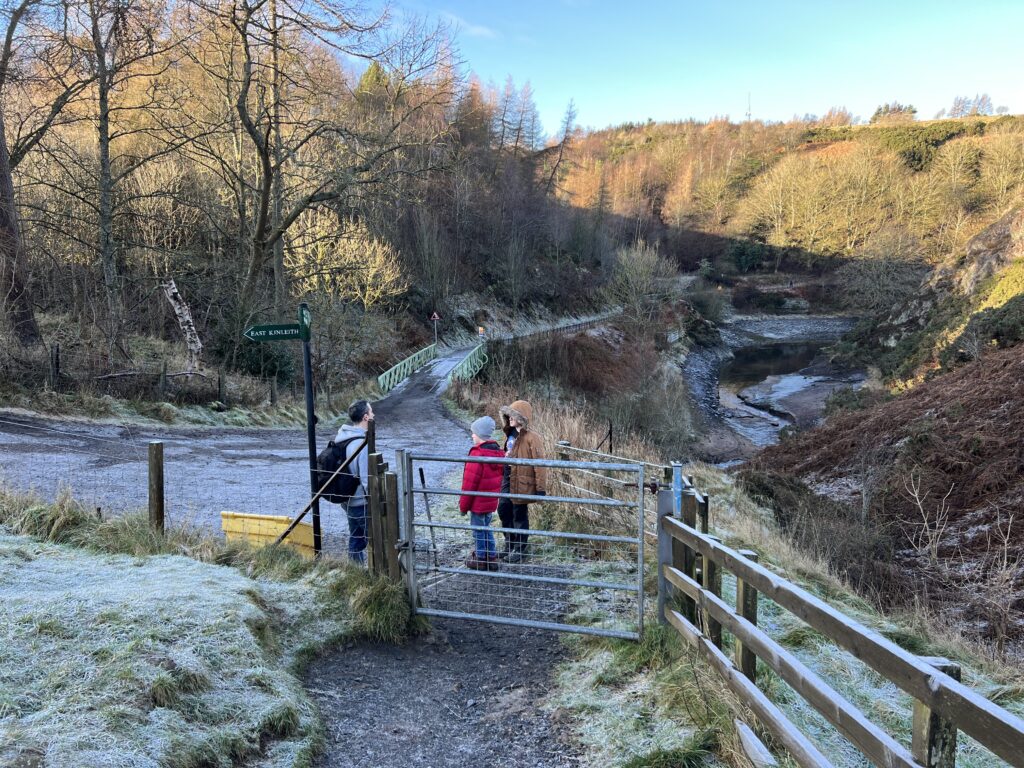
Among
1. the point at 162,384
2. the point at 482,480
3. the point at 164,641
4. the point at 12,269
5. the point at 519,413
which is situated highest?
the point at 12,269

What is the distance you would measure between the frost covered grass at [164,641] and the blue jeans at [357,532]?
1.76 ft

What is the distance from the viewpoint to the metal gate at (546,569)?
4.66 m

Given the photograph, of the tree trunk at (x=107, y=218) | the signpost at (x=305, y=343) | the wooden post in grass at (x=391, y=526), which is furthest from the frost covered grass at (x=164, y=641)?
the tree trunk at (x=107, y=218)

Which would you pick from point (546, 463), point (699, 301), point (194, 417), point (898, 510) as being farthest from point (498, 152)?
point (546, 463)

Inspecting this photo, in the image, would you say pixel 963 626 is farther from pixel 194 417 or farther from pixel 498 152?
pixel 498 152

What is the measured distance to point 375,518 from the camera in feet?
16.8

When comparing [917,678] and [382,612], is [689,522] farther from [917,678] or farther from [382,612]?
[382,612]

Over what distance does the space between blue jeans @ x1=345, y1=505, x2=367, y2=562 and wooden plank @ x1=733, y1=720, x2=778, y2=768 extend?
400 centimetres

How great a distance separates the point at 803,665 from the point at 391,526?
3.15 m

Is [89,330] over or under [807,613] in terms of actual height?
over

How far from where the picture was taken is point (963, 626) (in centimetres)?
755

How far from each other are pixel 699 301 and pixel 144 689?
60971 millimetres

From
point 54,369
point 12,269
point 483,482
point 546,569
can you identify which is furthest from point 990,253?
point 12,269

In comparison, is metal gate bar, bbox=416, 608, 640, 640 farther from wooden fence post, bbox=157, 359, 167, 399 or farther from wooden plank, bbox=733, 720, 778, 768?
wooden fence post, bbox=157, 359, 167, 399
